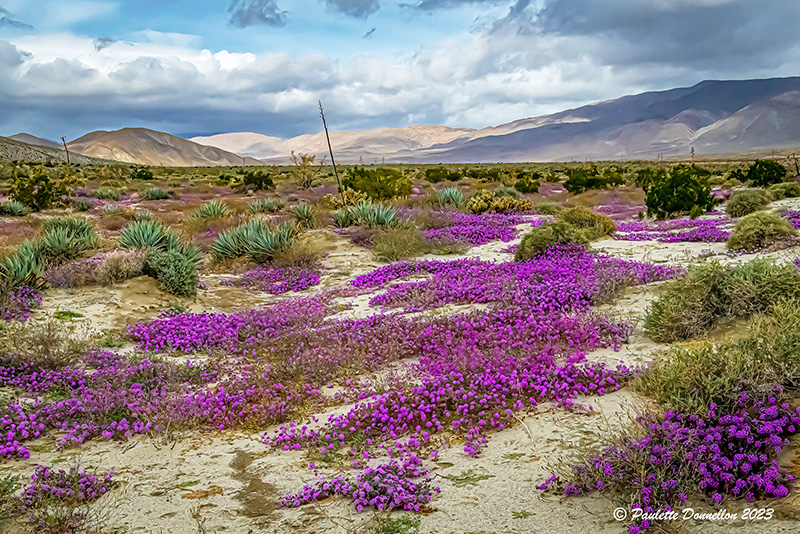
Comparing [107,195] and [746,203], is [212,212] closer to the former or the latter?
[107,195]

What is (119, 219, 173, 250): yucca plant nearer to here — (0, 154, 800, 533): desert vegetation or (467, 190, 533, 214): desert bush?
(0, 154, 800, 533): desert vegetation

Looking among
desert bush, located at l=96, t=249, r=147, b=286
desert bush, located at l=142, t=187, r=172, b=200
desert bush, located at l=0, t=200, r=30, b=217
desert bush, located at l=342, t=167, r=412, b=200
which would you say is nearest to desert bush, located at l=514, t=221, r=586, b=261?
desert bush, located at l=96, t=249, r=147, b=286

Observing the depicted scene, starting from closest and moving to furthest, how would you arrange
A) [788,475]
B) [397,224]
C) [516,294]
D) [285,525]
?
[788,475]
[285,525]
[516,294]
[397,224]

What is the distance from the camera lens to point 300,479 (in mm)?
3893

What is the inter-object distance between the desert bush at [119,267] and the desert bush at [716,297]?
8.17m

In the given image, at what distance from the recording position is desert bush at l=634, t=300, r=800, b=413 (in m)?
3.49

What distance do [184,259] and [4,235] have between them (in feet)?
24.5

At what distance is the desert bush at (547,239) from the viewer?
1115 centimetres

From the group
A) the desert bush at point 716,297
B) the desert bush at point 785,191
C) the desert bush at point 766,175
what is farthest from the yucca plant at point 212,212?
the desert bush at point 766,175

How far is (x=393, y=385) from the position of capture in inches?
211

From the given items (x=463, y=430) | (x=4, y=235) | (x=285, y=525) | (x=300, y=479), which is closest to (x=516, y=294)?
(x=463, y=430)

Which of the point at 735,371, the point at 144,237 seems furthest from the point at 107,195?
the point at 735,371

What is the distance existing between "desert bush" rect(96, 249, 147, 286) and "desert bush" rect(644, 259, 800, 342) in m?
8.17

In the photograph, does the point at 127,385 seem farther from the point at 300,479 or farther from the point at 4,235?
the point at 4,235
